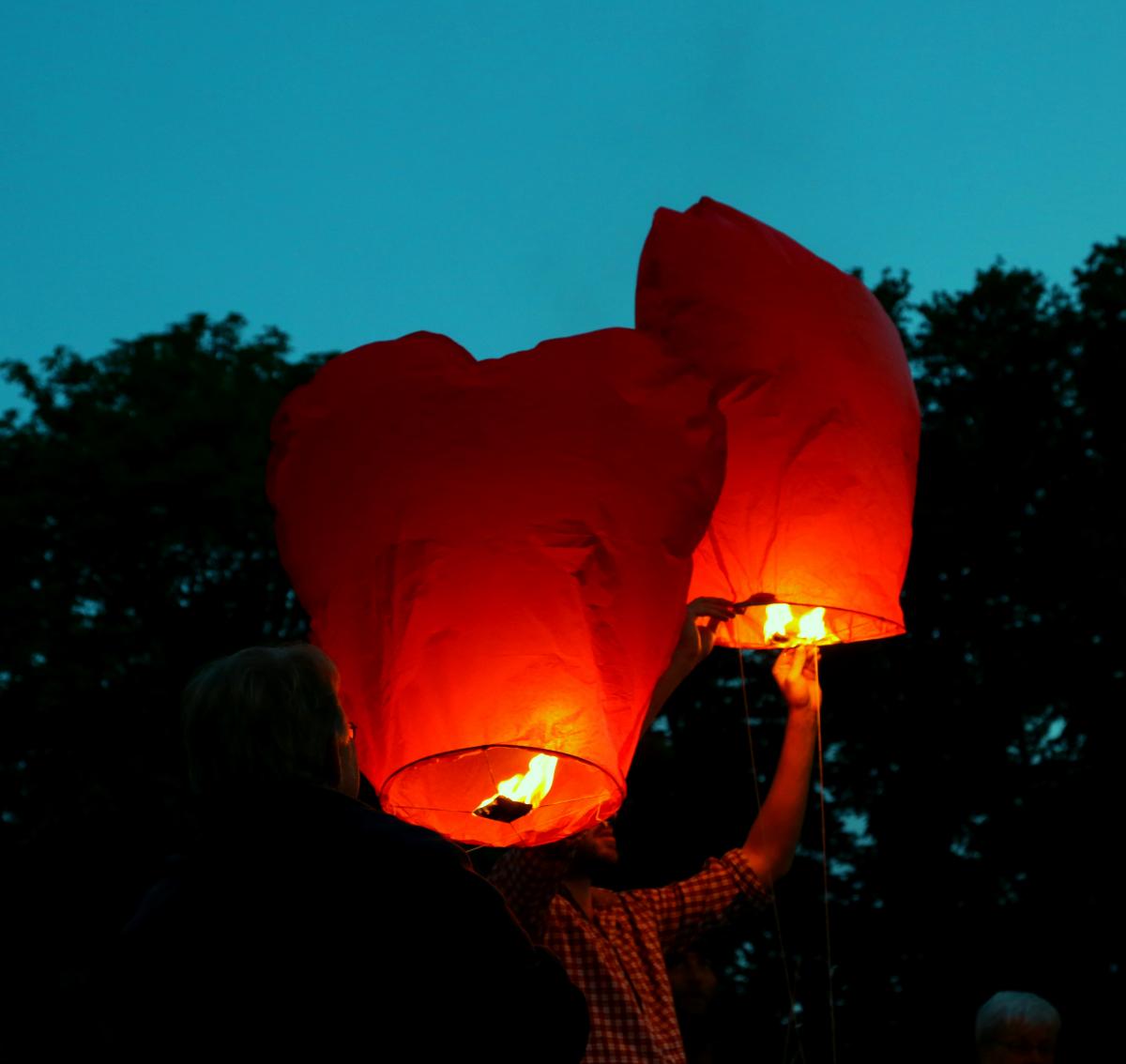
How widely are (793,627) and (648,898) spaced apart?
744 millimetres

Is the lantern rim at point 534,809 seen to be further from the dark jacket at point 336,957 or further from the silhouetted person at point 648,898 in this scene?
the dark jacket at point 336,957

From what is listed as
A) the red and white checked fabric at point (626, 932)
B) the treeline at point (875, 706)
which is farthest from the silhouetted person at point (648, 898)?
the treeline at point (875, 706)

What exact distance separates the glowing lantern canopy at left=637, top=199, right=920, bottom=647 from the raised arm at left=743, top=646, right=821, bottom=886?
18 centimetres

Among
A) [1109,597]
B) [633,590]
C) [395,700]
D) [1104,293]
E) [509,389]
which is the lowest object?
[395,700]

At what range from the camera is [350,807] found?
1902mm

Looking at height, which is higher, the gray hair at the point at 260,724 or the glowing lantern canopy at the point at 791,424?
the glowing lantern canopy at the point at 791,424

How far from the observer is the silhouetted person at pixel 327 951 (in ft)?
5.84

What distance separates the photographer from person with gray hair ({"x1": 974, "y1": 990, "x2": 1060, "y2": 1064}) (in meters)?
A: 4.04

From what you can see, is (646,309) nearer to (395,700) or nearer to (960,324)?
(395,700)

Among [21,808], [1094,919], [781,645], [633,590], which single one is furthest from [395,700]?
[21,808]

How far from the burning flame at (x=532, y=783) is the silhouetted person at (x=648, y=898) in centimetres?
10

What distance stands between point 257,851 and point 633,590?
1.19 meters

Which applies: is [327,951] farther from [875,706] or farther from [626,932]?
[875,706]

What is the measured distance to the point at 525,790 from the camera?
282 centimetres
